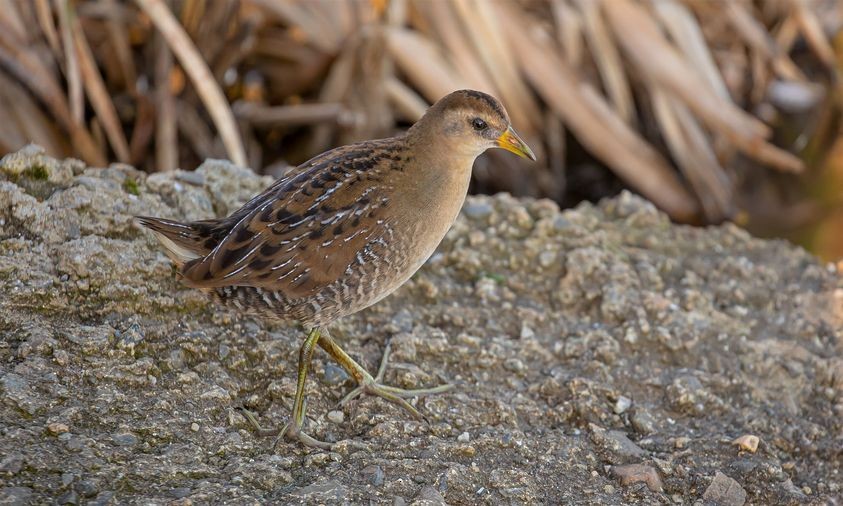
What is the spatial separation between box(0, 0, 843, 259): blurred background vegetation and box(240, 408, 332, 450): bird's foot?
2.04m

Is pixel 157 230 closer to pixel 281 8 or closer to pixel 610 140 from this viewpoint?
pixel 281 8

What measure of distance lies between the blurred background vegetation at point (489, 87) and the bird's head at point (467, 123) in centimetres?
174

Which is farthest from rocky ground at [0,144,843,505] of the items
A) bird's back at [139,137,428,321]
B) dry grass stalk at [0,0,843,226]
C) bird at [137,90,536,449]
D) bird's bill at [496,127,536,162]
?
dry grass stalk at [0,0,843,226]

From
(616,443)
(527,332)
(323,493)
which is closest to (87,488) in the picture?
(323,493)

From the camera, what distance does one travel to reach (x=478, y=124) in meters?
3.28

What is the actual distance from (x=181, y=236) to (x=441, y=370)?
972 mm

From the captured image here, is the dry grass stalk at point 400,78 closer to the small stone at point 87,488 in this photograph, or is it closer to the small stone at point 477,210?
the small stone at point 477,210

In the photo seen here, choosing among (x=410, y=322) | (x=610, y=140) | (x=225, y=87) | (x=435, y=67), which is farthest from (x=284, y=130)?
(x=410, y=322)

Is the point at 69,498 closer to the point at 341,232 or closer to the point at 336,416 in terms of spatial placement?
the point at 336,416

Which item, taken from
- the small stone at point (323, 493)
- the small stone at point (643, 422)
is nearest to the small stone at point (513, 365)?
the small stone at point (643, 422)

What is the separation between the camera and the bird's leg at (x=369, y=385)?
3.20m

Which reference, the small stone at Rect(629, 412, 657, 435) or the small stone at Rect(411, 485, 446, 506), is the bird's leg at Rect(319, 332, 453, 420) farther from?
the small stone at Rect(629, 412, 657, 435)

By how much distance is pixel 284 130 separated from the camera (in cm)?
563

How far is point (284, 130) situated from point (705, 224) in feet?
7.97
